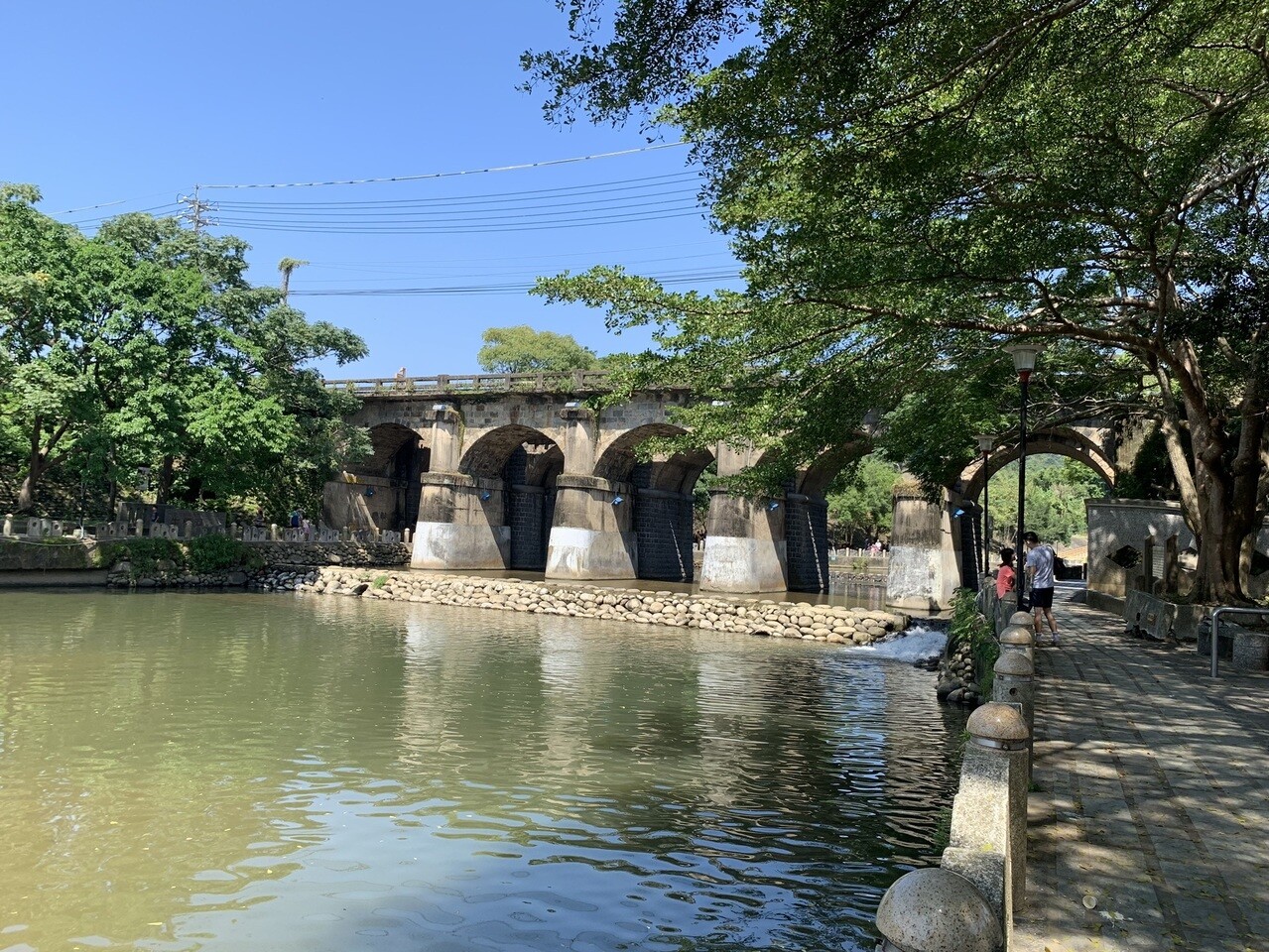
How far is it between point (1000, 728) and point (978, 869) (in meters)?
1.36

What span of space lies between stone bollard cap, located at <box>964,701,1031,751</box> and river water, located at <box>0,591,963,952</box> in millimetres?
1945

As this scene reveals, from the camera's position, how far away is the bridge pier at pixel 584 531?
3866 cm

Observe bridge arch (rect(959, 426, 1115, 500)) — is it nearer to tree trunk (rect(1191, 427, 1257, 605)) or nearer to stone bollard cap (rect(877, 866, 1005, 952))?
tree trunk (rect(1191, 427, 1257, 605))

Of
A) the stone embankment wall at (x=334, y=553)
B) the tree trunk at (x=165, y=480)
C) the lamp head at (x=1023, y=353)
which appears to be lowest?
the stone embankment wall at (x=334, y=553)

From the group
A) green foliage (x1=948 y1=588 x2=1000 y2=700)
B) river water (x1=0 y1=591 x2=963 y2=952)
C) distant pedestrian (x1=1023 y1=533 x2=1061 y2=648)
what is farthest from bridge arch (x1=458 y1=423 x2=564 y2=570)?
distant pedestrian (x1=1023 y1=533 x2=1061 y2=648)

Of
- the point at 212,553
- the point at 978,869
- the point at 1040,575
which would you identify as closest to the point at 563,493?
the point at 212,553

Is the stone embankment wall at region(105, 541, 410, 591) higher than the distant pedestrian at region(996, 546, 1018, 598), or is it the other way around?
the distant pedestrian at region(996, 546, 1018, 598)

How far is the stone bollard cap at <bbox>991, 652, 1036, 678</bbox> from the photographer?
21.4ft

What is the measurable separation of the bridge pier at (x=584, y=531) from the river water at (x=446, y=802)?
21099mm

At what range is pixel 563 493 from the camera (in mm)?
39344

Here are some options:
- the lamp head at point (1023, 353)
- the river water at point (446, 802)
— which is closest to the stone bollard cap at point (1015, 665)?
the river water at point (446, 802)

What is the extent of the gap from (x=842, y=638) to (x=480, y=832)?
1748 cm

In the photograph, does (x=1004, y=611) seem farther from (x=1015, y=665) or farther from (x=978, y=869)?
(x=978, y=869)

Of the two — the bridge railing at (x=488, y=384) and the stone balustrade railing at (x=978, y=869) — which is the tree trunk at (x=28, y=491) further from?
the stone balustrade railing at (x=978, y=869)
